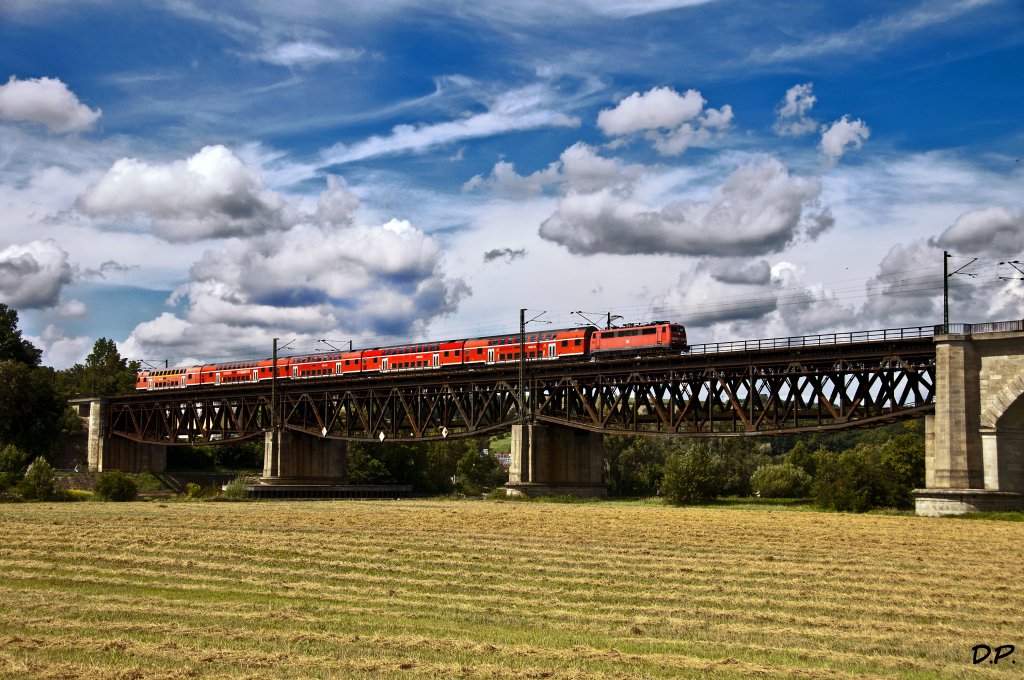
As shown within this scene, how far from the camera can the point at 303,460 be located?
357 ft

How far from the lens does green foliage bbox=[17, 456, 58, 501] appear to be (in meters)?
73.2

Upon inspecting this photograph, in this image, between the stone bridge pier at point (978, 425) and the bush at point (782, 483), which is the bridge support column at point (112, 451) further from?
the stone bridge pier at point (978, 425)

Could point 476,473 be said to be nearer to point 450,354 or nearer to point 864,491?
point 450,354

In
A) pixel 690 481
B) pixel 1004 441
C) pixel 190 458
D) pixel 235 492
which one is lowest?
pixel 235 492

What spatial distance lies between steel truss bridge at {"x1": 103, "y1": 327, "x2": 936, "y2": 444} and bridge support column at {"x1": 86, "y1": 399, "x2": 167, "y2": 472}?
13.8 ft

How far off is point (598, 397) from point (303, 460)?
37.8 meters

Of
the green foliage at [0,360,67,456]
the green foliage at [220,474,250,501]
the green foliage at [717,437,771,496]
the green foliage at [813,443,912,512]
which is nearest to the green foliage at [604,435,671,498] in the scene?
the green foliage at [717,437,771,496]

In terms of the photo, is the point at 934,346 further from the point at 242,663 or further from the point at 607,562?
the point at 242,663

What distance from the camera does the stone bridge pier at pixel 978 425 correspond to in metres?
58.5

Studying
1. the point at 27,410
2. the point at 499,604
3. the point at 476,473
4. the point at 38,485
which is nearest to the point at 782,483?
the point at 476,473

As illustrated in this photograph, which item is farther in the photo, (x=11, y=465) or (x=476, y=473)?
(x=476, y=473)

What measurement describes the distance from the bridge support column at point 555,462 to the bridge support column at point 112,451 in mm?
58943

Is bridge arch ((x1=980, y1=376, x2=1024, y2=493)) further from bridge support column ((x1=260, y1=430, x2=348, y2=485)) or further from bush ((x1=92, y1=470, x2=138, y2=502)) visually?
bridge support column ((x1=260, y1=430, x2=348, y2=485))

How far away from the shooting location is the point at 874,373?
66938mm
